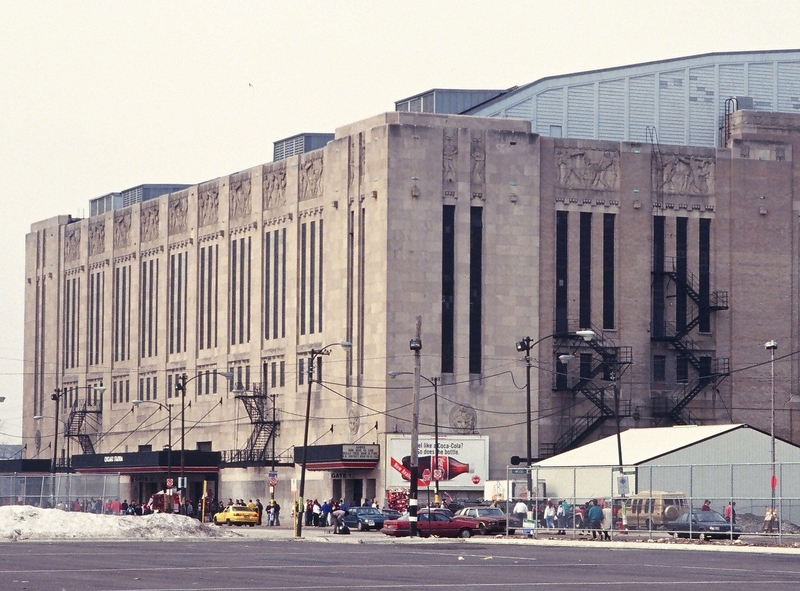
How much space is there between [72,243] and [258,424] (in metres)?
36.6

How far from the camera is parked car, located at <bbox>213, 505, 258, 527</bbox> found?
305 feet

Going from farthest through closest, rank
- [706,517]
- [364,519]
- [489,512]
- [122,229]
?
[122,229] → [364,519] → [489,512] → [706,517]

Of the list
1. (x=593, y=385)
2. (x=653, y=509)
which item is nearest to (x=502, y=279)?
(x=593, y=385)

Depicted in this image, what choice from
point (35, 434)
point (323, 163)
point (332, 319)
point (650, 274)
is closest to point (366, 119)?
point (323, 163)

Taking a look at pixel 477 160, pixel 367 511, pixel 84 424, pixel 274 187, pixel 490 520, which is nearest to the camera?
pixel 490 520

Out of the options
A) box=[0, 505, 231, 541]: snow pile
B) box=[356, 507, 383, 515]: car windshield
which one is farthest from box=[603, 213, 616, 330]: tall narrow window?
box=[0, 505, 231, 541]: snow pile

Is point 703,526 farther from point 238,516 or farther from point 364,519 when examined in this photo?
point 238,516

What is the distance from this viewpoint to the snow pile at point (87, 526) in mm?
62781

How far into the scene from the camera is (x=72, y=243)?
13612cm

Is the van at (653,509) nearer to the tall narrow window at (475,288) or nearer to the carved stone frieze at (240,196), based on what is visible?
the tall narrow window at (475,288)

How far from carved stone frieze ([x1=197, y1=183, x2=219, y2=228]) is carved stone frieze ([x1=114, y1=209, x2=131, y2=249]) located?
37.7 ft

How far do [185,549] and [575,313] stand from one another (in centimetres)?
5097

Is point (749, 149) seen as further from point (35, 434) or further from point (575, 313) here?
point (35, 434)

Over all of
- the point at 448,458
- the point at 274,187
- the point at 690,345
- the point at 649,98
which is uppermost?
the point at 649,98
